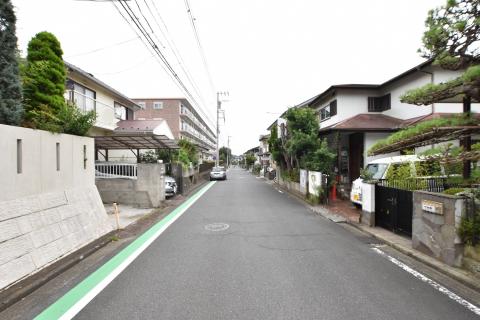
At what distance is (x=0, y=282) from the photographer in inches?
153

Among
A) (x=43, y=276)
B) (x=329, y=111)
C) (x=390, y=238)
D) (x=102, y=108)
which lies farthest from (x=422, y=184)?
(x=102, y=108)

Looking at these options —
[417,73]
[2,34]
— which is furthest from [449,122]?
[417,73]

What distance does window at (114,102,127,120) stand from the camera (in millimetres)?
19953

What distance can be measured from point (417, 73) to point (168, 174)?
47.8ft

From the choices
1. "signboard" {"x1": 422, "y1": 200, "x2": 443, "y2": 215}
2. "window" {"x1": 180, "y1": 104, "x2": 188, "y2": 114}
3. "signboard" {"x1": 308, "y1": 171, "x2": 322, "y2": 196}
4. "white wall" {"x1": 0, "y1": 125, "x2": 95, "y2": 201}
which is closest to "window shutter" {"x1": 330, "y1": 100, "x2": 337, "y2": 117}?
"signboard" {"x1": 308, "y1": 171, "x2": 322, "y2": 196}

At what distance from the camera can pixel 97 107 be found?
1527cm

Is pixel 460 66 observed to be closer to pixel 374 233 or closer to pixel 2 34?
pixel 374 233

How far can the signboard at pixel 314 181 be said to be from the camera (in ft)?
43.4

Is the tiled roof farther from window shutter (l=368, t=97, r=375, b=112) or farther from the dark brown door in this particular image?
the dark brown door

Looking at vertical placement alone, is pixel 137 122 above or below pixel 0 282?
above

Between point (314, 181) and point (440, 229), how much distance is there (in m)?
8.70

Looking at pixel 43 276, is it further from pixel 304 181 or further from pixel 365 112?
pixel 365 112

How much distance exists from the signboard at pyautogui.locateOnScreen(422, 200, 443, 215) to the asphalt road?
1.23 meters

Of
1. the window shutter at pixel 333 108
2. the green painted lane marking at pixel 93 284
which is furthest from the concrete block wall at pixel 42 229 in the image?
the window shutter at pixel 333 108
